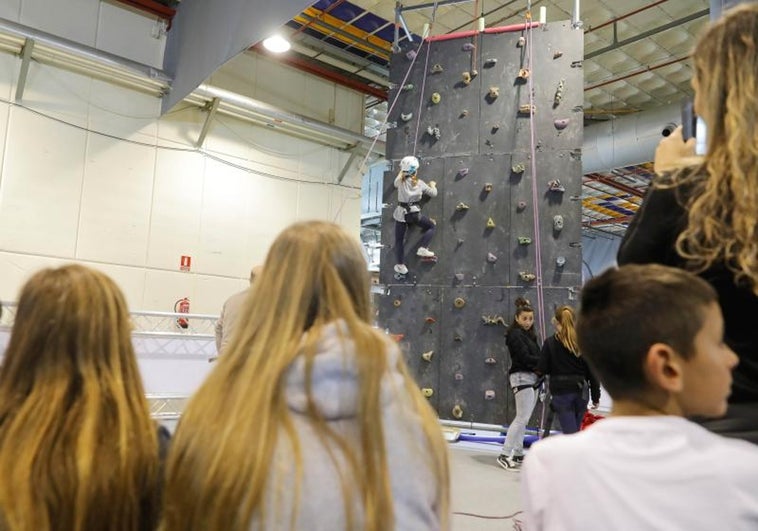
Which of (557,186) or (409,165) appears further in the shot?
(409,165)

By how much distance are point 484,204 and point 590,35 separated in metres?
3.54

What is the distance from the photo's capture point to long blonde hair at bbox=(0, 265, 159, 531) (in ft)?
3.26

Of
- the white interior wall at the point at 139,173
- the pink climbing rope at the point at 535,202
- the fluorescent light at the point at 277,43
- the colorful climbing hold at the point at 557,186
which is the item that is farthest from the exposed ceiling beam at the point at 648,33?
the white interior wall at the point at 139,173

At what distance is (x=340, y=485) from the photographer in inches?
35.3

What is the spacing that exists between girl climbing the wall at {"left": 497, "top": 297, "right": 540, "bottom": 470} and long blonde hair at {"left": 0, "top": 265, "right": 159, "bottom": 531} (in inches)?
154

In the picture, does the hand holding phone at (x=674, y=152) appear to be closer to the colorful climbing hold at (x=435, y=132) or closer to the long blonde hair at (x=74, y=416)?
the long blonde hair at (x=74, y=416)

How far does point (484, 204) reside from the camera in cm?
585

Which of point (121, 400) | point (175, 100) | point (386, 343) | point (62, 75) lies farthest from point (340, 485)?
point (62, 75)

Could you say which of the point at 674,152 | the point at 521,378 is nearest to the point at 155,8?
the point at 521,378

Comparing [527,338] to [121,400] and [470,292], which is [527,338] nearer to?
[470,292]

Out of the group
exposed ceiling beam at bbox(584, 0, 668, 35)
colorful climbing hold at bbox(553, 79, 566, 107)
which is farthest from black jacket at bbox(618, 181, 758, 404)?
exposed ceiling beam at bbox(584, 0, 668, 35)

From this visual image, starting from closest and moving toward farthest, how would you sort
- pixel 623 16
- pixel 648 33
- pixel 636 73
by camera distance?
1. pixel 623 16
2. pixel 648 33
3. pixel 636 73

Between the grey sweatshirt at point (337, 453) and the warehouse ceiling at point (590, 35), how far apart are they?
5.87 meters

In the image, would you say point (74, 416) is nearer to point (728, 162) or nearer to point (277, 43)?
point (728, 162)
